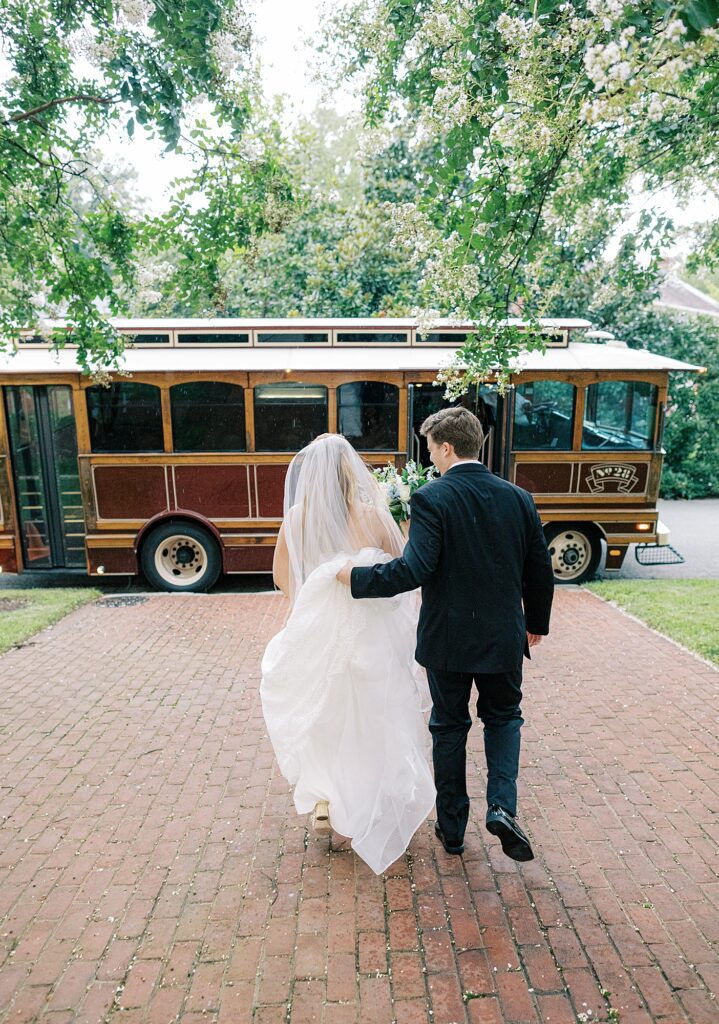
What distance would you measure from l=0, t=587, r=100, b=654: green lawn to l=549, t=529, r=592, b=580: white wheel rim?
6.01 meters

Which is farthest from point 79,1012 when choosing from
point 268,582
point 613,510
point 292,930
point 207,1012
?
point 613,510

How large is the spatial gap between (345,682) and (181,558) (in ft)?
20.5

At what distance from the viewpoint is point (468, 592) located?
10.4 ft

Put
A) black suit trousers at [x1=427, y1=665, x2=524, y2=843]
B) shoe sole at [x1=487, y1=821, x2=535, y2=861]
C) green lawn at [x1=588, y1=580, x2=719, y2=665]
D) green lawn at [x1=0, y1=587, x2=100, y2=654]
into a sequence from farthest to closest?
green lawn at [x1=0, y1=587, x2=100, y2=654]
green lawn at [x1=588, y1=580, x2=719, y2=665]
black suit trousers at [x1=427, y1=665, x2=524, y2=843]
shoe sole at [x1=487, y1=821, x2=535, y2=861]

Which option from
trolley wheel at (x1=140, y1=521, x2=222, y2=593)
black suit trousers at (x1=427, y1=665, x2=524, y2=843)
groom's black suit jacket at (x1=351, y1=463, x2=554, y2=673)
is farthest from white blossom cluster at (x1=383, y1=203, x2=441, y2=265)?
trolley wheel at (x1=140, y1=521, x2=222, y2=593)

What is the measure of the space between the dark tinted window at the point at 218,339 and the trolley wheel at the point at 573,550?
4701 mm

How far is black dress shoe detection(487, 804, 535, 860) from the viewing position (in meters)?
3.10

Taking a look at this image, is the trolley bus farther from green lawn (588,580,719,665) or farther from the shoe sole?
the shoe sole

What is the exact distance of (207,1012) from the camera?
2.57m

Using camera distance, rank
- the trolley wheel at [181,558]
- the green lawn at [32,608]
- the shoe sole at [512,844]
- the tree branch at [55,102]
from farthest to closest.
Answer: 1. the trolley wheel at [181,558]
2. the green lawn at [32,608]
3. the tree branch at [55,102]
4. the shoe sole at [512,844]

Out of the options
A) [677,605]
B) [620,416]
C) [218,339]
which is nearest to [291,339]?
[218,339]

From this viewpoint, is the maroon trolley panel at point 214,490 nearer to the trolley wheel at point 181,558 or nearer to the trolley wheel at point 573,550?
the trolley wheel at point 181,558

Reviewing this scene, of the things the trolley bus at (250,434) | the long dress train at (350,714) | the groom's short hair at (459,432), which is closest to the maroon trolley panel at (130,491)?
the trolley bus at (250,434)

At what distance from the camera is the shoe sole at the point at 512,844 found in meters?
3.10
